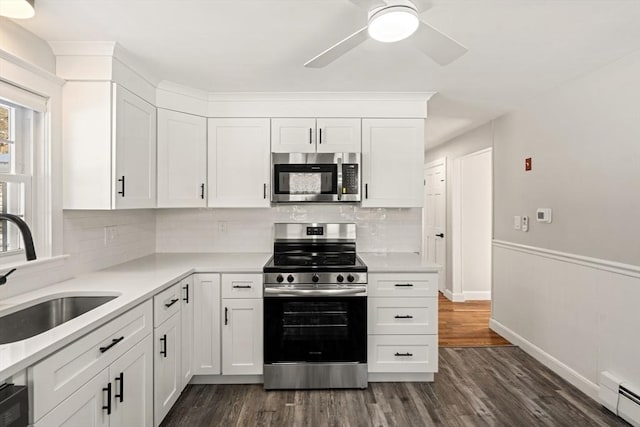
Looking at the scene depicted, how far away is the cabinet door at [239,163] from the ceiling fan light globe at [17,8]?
153 centimetres

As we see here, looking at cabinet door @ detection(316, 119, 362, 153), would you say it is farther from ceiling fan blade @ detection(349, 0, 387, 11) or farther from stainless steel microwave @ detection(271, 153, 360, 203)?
ceiling fan blade @ detection(349, 0, 387, 11)

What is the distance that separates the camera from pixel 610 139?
2402mm

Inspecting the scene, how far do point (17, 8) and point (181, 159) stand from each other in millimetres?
1464

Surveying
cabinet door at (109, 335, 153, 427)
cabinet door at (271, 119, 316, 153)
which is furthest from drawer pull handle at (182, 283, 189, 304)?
cabinet door at (271, 119, 316, 153)

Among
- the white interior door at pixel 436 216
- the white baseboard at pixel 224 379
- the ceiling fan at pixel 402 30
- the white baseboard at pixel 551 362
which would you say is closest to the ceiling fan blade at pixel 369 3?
the ceiling fan at pixel 402 30

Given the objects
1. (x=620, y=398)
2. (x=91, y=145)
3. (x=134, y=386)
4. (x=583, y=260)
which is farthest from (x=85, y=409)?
(x=583, y=260)

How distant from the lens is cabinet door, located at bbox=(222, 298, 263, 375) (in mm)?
2676

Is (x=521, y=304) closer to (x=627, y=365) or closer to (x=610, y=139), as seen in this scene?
(x=627, y=365)

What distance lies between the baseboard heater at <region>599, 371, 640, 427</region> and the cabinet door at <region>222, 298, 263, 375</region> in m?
2.33

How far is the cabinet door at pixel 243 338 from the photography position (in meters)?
2.68

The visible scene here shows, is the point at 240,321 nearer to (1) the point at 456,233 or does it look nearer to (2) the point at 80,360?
(2) the point at 80,360

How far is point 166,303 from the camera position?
219 cm

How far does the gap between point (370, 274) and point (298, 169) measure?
1.05m

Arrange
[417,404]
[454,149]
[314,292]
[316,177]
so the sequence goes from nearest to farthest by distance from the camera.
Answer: [417,404]
[314,292]
[316,177]
[454,149]
